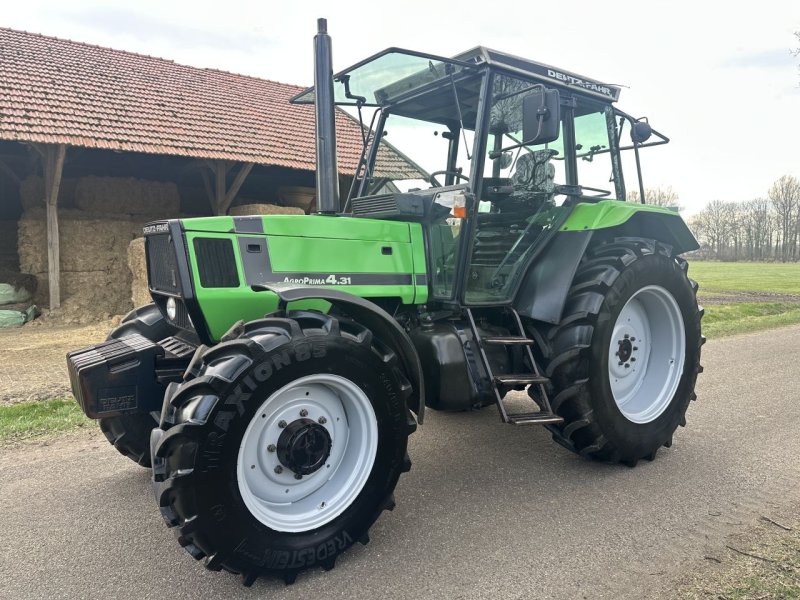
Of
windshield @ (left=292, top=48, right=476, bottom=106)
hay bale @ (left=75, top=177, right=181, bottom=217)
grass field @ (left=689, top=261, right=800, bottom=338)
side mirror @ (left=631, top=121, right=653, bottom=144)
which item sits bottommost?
grass field @ (left=689, top=261, right=800, bottom=338)

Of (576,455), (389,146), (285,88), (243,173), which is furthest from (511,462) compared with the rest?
(285,88)

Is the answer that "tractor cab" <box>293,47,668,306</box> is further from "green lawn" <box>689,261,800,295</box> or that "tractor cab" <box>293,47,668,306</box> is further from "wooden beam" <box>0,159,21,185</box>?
"green lawn" <box>689,261,800,295</box>

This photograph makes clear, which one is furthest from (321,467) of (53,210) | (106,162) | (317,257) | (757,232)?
(757,232)

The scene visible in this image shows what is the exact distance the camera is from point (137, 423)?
11.8ft

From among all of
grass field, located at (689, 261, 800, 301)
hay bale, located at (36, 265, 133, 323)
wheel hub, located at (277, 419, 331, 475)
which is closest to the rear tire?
wheel hub, located at (277, 419, 331, 475)

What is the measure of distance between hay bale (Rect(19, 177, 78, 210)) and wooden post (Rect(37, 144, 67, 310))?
45 cm

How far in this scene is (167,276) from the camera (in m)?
3.28

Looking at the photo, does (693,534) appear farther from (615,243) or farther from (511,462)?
(615,243)

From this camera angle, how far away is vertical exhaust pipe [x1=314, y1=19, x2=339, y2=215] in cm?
356

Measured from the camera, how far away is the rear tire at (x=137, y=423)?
356 cm

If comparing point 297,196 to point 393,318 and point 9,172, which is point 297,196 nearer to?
point 9,172

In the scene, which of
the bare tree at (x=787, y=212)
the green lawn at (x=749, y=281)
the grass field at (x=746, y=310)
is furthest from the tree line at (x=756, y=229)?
the grass field at (x=746, y=310)

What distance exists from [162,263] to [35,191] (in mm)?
9376

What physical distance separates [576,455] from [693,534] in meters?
1.15
